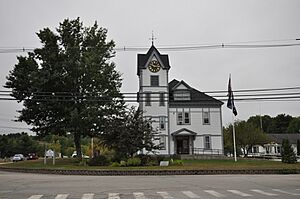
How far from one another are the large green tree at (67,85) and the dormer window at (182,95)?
12.1 m

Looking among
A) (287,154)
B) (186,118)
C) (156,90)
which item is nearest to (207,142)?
(186,118)

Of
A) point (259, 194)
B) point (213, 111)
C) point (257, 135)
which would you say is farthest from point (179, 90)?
point (259, 194)

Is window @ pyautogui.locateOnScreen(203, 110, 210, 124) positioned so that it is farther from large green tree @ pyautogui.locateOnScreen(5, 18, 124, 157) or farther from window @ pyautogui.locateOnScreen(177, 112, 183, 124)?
large green tree @ pyautogui.locateOnScreen(5, 18, 124, 157)

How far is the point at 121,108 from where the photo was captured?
41.8 meters

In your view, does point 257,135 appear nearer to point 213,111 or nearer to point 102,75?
point 213,111

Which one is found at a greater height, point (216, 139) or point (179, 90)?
point (179, 90)

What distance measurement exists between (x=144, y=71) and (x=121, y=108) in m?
11.1

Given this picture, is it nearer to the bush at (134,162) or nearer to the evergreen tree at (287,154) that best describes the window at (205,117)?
the evergreen tree at (287,154)

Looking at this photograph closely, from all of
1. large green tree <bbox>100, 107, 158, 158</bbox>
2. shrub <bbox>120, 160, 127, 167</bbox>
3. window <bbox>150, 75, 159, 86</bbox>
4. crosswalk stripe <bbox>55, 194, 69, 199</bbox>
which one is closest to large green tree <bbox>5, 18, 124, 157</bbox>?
large green tree <bbox>100, 107, 158, 158</bbox>

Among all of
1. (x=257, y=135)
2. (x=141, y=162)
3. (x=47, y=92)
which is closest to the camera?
(x=141, y=162)

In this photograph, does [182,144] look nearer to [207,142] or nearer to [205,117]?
[207,142]

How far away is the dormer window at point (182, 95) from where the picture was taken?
173ft

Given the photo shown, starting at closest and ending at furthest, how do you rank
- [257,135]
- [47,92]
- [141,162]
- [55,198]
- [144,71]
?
[55,198] → [141,162] → [47,92] → [144,71] → [257,135]

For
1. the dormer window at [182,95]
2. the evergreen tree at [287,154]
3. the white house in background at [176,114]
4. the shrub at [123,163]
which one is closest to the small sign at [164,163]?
the shrub at [123,163]
